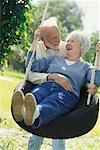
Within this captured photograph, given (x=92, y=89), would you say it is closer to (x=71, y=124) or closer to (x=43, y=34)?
(x=71, y=124)

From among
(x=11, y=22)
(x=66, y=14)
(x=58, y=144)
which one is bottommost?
(x=58, y=144)

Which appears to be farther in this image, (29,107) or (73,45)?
(73,45)

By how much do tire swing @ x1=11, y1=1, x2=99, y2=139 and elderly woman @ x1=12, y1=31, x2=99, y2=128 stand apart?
49mm

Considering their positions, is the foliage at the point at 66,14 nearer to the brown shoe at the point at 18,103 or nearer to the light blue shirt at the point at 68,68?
the light blue shirt at the point at 68,68

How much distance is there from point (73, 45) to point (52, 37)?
18 cm

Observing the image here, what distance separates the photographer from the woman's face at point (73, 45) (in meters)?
3.53

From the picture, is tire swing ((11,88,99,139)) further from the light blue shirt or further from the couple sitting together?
the light blue shirt

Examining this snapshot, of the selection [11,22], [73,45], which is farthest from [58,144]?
[11,22]

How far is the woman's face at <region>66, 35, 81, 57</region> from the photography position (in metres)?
3.53

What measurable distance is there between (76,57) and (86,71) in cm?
16

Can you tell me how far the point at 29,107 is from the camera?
311 cm

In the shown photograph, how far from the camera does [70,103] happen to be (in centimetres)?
335

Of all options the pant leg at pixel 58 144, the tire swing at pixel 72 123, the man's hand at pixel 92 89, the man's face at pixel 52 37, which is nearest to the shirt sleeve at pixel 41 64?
the man's face at pixel 52 37

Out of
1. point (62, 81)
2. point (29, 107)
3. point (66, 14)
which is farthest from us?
point (66, 14)
